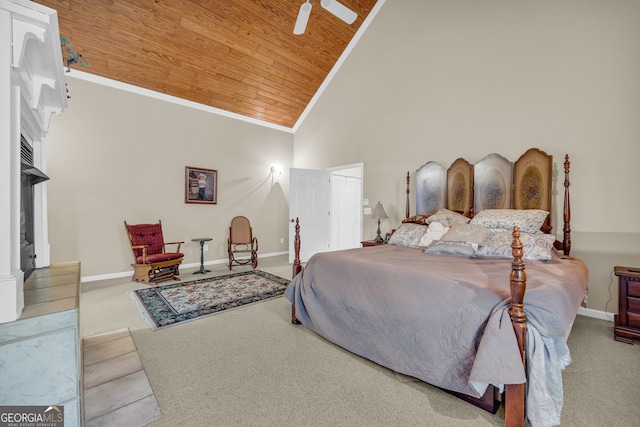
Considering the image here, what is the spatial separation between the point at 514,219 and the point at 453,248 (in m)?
0.81

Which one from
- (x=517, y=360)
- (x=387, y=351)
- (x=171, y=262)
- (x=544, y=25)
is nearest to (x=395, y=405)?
(x=387, y=351)

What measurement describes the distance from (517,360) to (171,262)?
419 centimetres

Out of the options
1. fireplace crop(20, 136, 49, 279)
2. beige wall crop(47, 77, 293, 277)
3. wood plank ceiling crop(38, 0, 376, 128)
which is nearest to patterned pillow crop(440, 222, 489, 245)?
fireplace crop(20, 136, 49, 279)

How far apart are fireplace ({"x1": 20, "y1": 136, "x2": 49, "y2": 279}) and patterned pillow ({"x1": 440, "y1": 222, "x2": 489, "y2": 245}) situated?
3.25 metres

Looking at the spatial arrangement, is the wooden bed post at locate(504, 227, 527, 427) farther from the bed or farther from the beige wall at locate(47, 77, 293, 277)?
the beige wall at locate(47, 77, 293, 277)

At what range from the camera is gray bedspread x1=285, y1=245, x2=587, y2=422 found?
1370 mm

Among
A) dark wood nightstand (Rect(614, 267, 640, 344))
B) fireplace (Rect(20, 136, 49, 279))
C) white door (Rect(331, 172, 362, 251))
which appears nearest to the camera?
fireplace (Rect(20, 136, 49, 279))

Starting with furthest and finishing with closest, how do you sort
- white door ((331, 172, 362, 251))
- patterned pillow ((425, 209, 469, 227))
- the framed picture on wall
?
white door ((331, 172, 362, 251)) → the framed picture on wall → patterned pillow ((425, 209, 469, 227))

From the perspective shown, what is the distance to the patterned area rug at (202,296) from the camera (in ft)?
9.52

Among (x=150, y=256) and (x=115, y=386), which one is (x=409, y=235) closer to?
(x=115, y=386)

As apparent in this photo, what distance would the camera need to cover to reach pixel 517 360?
130 cm

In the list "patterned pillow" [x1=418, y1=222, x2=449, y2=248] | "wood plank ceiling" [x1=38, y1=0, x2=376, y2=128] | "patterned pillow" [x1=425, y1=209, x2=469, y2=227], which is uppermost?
"wood plank ceiling" [x1=38, y1=0, x2=376, y2=128]

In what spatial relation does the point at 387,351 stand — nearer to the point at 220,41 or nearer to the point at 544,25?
the point at 544,25

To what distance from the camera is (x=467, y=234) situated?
2.71m
